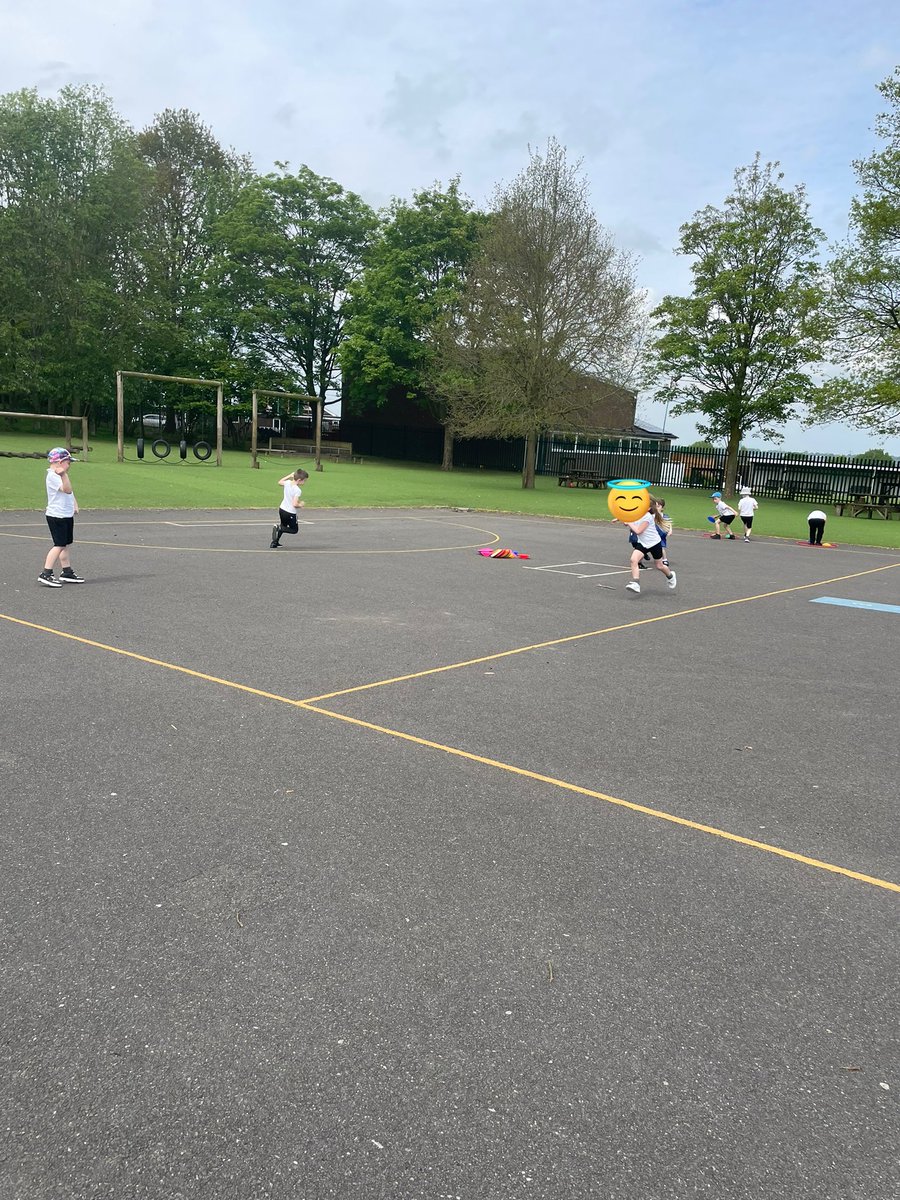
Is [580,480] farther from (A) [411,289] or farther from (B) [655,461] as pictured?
(A) [411,289]

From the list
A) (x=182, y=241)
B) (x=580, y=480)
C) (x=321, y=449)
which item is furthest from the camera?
(x=182, y=241)

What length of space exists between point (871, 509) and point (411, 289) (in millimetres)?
28197

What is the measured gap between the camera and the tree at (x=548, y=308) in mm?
37438

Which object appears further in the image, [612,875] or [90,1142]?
[612,875]

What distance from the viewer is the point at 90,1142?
264 cm

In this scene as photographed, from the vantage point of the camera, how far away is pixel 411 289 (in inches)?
2010

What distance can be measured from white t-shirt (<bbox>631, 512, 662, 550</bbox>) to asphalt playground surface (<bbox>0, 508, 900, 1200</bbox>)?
15.9 feet

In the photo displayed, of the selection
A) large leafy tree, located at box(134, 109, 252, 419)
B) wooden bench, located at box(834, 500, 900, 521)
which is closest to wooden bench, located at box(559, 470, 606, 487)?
wooden bench, located at box(834, 500, 900, 521)

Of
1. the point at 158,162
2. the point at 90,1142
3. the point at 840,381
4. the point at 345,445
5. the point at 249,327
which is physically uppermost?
the point at 158,162

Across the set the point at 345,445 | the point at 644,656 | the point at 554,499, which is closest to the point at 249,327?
the point at 345,445

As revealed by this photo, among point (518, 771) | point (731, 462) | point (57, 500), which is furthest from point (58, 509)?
point (731, 462)

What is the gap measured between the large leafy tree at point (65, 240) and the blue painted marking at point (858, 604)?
4734 centimetres

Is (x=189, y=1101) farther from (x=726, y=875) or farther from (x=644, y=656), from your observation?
(x=644, y=656)

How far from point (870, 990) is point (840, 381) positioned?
38.8 m
